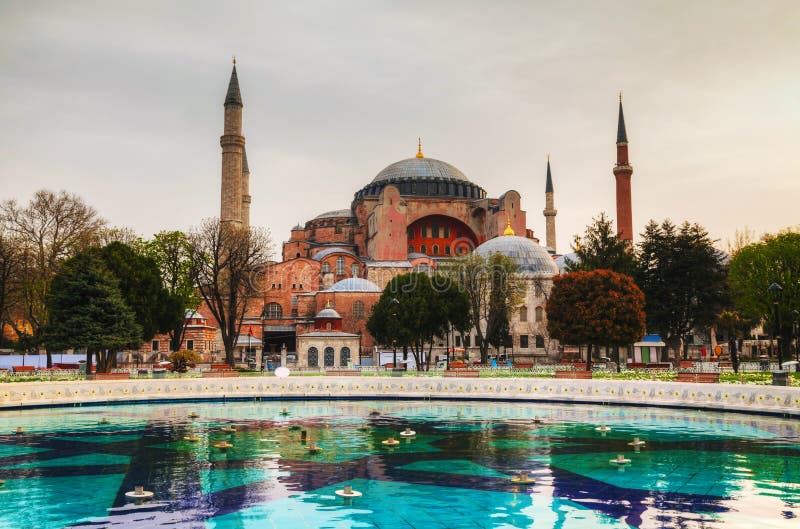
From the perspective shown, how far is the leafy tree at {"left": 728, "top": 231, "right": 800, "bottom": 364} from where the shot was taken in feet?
118

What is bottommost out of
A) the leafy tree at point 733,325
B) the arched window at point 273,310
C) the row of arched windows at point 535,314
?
the leafy tree at point 733,325

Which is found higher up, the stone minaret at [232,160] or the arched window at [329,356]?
the stone minaret at [232,160]

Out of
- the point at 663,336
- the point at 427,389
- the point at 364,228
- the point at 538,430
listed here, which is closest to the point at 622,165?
the point at 663,336

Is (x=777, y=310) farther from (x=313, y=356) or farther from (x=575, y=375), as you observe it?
(x=313, y=356)

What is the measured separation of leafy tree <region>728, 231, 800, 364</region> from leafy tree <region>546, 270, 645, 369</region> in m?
8.18

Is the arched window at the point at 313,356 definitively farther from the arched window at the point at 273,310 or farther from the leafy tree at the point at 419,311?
the arched window at the point at 273,310

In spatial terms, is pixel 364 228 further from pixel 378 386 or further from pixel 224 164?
pixel 378 386

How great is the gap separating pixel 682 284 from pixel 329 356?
19.3 metres

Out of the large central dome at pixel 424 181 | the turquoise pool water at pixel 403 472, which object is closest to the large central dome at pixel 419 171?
the large central dome at pixel 424 181

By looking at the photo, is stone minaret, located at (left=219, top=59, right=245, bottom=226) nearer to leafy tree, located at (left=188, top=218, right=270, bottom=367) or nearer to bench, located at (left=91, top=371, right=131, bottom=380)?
leafy tree, located at (left=188, top=218, right=270, bottom=367)

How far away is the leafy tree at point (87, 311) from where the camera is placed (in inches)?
1069

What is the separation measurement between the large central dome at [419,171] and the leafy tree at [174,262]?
31867 mm

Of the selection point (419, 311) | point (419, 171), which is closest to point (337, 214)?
point (419, 171)

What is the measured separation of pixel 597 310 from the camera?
32.2 meters
